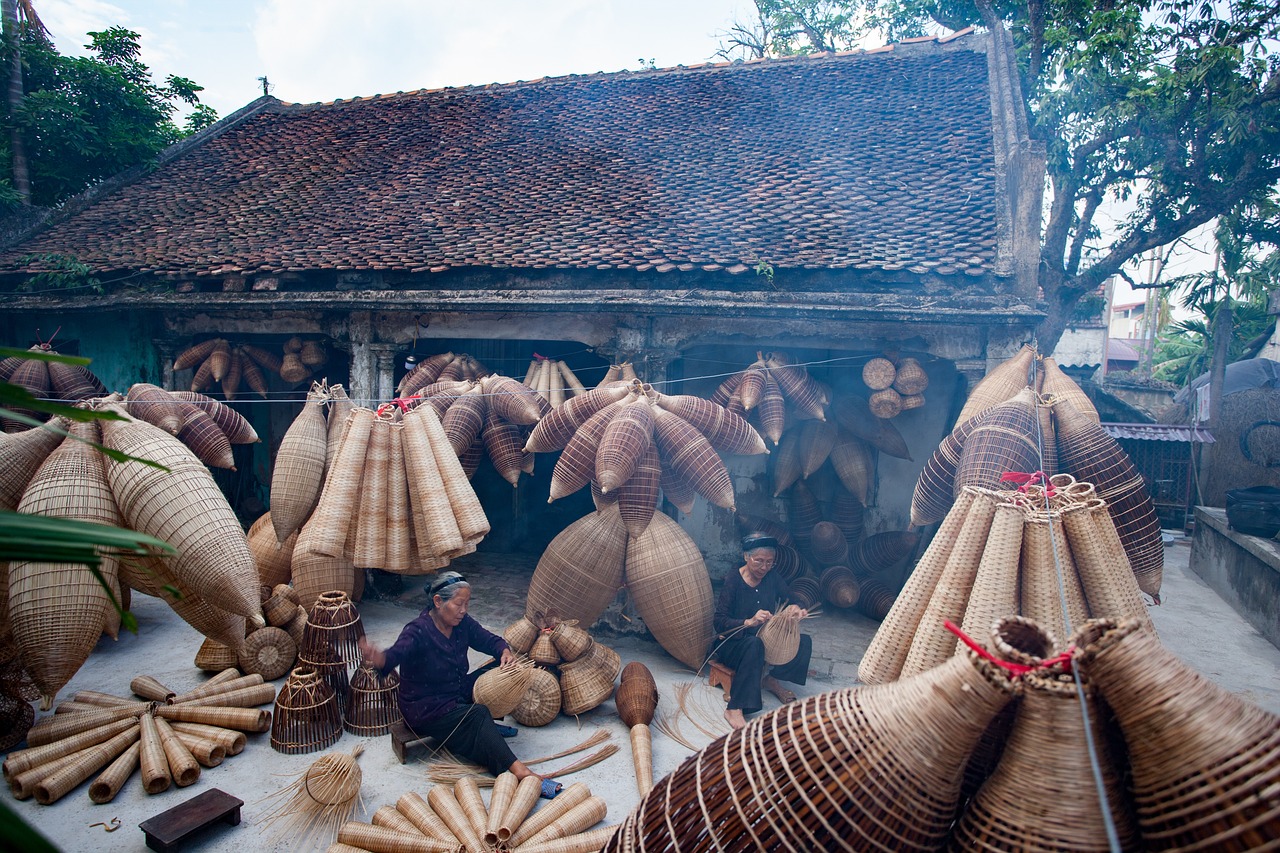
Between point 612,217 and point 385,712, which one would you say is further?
point 612,217

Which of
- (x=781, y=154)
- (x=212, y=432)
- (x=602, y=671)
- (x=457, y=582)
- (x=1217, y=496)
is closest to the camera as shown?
(x=457, y=582)

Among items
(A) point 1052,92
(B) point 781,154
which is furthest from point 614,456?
(A) point 1052,92

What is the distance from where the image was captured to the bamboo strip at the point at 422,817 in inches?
149

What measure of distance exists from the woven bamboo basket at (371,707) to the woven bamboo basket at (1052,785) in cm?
443

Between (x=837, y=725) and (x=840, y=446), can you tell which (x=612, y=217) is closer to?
(x=840, y=446)

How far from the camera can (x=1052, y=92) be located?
1261 centimetres

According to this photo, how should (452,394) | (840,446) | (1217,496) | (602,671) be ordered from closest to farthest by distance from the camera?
1. (602,671)
2. (452,394)
3. (840,446)
4. (1217,496)

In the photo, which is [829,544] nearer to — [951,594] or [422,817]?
[422,817]

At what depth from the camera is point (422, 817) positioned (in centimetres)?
390

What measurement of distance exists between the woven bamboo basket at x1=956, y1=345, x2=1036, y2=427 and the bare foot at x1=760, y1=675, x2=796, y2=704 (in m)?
2.50

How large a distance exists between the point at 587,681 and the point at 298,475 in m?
2.93

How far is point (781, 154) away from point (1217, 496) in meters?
10.8

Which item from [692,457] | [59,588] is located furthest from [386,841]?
[692,457]

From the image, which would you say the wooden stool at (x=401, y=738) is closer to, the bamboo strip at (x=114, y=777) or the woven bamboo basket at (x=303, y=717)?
the woven bamboo basket at (x=303, y=717)
